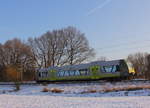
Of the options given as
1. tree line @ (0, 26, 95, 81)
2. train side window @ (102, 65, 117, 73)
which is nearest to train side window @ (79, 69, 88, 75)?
train side window @ (102, 65, 117, 73)

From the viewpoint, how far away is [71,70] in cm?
4053

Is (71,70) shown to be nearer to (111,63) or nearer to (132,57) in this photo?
(111,63)

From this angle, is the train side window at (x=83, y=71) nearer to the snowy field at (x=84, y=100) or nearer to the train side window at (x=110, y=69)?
the train side window at (x=110, y=69)

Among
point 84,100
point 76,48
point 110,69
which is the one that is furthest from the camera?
point 76,48

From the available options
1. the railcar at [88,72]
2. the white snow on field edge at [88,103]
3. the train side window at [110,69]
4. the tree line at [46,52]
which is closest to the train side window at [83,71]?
the railcar at [88,72]

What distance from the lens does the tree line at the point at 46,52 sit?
7081 cm

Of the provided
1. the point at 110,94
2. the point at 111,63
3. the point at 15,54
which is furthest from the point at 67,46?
the point at 110,94

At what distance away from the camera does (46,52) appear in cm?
7281

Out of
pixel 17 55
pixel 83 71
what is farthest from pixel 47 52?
pixel 83 71

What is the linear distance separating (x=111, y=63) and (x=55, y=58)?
1503 inches

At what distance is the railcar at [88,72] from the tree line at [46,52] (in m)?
24.9

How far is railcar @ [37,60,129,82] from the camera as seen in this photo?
111ft

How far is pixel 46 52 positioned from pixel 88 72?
36652mm

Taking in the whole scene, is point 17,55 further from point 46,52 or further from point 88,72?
point 88,72
